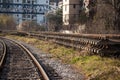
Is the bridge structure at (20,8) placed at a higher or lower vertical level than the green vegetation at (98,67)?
lower

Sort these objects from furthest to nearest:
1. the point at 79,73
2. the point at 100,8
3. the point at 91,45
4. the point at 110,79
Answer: the point at 100,8 < the point at 91,45 < the point at 79,73 < the point at 110,79

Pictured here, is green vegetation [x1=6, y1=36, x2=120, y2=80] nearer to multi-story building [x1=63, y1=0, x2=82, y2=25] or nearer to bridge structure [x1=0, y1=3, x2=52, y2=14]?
multi-story building [x1=63, y1=0, x2=82, y2=25]

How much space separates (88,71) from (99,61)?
174cm

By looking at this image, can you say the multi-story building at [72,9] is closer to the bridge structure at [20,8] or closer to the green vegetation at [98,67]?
the bridge structure at [20,8]

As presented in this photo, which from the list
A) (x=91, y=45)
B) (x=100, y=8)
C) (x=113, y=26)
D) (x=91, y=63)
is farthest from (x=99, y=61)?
(x=100, y=8)

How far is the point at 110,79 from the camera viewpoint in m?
11.5

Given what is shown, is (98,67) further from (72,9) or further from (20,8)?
(20,8)

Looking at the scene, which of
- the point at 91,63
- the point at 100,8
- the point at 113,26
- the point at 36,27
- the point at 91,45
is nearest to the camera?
the point at 91,63

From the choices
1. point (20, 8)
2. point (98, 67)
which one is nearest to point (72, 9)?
point (20, 8)

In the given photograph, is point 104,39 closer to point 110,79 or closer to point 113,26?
point 110,79

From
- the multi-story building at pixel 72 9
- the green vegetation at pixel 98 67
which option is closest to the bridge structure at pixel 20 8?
the multi-story building at pixel 72 9

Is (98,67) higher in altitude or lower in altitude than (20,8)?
higher

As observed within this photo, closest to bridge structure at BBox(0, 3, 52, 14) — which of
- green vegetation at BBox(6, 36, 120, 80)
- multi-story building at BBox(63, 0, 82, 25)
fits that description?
multi-story building at BBox(63, 0, 82, 25)

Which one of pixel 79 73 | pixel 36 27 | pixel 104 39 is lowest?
pixel 36 27
